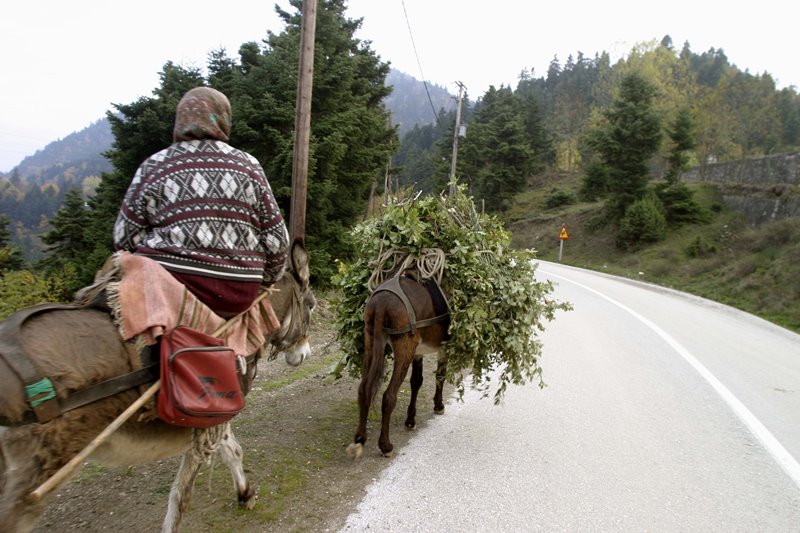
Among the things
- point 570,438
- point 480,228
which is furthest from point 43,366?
point 570,438

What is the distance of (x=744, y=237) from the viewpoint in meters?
21.2

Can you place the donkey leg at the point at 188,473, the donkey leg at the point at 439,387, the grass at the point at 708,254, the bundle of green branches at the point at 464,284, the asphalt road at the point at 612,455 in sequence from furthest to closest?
the grass at the point at 708,254, the donkey leg at the point at 439,387, the bundle of green branches at the point at 464,284, the asphalt road at the point at 612,455, the donkey leg at the point at 188,473

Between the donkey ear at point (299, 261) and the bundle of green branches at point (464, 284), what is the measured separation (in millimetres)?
1218

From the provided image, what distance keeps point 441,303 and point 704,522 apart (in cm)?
252

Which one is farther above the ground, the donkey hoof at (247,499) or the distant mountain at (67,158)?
the distant mountain at (67,158)

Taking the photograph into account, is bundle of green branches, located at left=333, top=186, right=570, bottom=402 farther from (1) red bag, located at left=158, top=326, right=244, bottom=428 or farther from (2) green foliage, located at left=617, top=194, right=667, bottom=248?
(2) green foliage, located at left=617, top=194, right=667, bottom=248

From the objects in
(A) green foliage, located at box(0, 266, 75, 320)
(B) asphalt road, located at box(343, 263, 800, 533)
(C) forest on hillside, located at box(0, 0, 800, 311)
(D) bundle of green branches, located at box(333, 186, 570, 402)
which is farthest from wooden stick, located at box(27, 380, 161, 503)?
(A) green foliage, located at box(0, 266, 75, 320)

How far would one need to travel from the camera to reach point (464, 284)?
433cm

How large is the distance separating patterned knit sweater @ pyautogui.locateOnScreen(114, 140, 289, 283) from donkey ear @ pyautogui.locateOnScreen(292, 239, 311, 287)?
0.68m

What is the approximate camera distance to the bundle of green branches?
426 centimetres

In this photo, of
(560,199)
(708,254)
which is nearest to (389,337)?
(708,254)

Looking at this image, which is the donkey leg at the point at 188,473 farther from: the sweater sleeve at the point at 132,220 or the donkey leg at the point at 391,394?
the donkey leg at the point at 391,394

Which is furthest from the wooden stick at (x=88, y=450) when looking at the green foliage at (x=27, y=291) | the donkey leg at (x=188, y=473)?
the green foliage at (x=27, y=291)

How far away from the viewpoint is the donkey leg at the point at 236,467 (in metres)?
2.94
